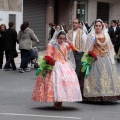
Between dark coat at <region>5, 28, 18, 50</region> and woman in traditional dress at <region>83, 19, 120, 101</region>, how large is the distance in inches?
264

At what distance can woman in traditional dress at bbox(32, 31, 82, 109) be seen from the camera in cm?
925

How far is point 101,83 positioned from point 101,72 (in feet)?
0.72

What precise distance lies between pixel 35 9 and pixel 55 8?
2.41m

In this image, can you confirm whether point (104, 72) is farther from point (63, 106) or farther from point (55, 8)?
point (55, 8)

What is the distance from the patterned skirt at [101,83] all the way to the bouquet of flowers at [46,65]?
122 cm

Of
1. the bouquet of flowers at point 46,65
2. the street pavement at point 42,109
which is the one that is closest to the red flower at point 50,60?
the bouquet of flowers at point 46,65

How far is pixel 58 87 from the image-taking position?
365 inches

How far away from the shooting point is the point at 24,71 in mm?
16797

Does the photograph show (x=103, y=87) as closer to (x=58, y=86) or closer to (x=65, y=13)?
(x=58, y=86)

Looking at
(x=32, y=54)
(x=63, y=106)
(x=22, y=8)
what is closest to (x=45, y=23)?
(x=22, y=8)

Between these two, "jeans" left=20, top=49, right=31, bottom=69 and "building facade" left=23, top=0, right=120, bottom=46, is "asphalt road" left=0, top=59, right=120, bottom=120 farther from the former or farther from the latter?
"building facade" left=23, top=0, right=120, bottom=46

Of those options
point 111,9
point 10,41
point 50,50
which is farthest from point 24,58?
point 111,9

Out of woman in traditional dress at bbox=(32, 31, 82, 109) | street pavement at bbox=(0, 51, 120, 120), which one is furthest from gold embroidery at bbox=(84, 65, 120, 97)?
woman in traditional dress at bbox=(32, 31, 82, 109)

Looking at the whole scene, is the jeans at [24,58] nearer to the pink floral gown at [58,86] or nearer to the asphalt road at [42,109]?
the asphalt road at [42,109]
